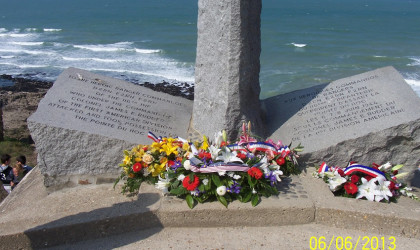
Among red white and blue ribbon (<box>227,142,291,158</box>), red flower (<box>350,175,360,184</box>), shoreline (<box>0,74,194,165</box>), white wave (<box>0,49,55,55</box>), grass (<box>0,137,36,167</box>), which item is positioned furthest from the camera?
white wave (<box>0,49,55,55</box>)

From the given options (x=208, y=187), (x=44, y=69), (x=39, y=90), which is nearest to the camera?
(x=208, y=187)

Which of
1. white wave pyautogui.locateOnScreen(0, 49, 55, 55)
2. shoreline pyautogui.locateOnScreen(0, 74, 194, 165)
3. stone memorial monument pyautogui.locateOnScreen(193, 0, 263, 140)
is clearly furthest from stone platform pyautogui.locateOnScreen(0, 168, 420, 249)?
white wave pyautogui.locateOnScreen(0, 49, 55, 55)

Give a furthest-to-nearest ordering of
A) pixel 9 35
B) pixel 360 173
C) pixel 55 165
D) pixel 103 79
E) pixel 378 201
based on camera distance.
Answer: pixel 9 35
pixel 103 79
pixel 55 165
pixel 360 173
pixel 378 201

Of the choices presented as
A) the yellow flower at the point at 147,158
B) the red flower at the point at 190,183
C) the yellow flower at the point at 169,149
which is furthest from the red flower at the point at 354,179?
the yellow flower at the point at 147,158

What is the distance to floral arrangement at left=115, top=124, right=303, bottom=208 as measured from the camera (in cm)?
353

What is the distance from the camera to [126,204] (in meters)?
3.61

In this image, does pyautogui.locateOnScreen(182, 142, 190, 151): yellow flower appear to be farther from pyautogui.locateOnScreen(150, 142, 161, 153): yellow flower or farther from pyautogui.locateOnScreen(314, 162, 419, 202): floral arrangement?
pyautogui.locateOnScreen(314, 162, 419, 202): floral arrangement

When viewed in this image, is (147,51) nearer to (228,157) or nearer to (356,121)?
(356,121)

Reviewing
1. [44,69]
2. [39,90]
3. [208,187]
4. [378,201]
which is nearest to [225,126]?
[208,187]

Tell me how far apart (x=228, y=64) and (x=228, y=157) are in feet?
3.67

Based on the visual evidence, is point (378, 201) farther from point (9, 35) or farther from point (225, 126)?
point (9, 35)

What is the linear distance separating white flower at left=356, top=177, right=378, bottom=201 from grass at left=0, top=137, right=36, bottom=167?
23.6 feet

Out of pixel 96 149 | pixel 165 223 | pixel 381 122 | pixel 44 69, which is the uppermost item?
pixel 381 122

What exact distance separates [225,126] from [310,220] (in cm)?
140
